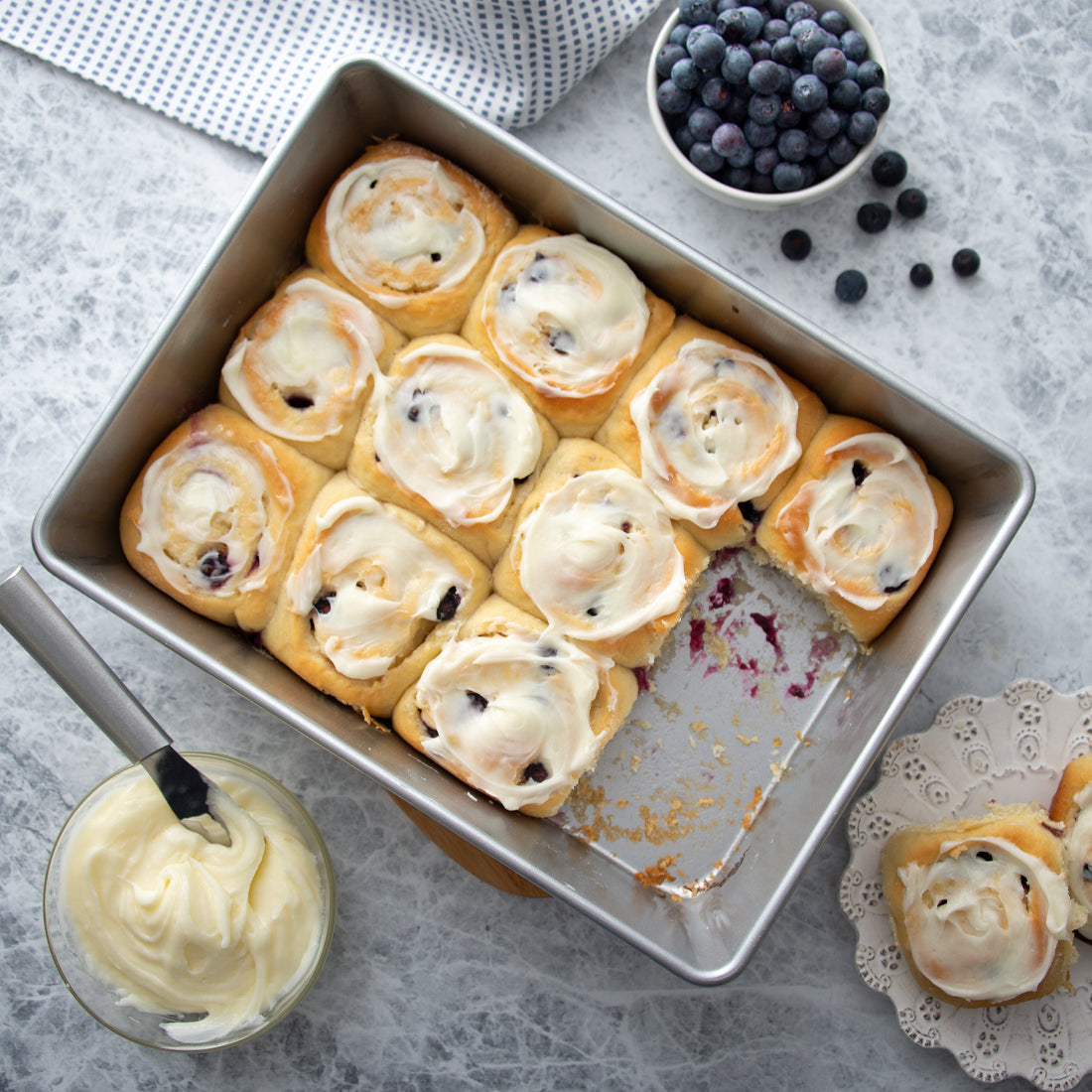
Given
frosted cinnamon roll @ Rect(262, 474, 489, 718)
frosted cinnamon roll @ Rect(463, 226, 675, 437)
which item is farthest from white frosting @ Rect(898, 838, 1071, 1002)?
frosted cinnamon roll @ Rect(463, 226, 675, 437)

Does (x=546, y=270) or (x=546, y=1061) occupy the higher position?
(x=546, y=270)

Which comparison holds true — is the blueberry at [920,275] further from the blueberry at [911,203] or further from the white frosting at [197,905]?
the white frosting at [197,905]

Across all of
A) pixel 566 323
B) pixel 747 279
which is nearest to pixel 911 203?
pixel 747 279

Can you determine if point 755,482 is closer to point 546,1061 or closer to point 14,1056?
point 546,1061

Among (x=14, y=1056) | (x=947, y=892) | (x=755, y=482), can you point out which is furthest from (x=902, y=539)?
(x=14, y=1056)

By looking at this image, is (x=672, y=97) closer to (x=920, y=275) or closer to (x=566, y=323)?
(x=566, y=323)

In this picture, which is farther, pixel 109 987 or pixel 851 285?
pixel 851 285

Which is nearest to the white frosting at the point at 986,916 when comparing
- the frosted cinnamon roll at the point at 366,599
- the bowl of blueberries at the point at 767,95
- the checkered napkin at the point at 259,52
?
the frosted cinnamon roll at the point at 366,599
